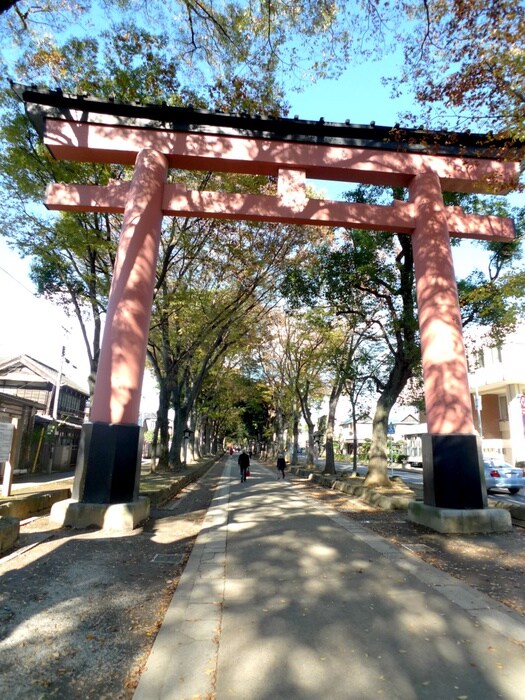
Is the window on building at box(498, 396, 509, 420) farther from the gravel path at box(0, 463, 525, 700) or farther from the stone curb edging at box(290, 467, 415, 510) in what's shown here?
the gravel path at box(0, 463, 525, 700)

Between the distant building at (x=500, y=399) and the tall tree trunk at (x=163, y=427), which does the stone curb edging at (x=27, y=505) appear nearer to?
the tall tree trunk at (x=163, y=427)

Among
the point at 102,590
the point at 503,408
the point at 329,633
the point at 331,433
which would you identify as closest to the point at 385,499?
the point at 329,633

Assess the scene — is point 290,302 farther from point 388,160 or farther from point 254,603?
point 254,603

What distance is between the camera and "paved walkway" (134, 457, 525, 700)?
2709 mm

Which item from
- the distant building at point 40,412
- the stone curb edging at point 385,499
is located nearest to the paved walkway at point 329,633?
the stone curb edging at point 385,499

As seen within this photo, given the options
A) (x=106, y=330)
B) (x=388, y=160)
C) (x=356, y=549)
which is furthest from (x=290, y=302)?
(x=356, y=549)

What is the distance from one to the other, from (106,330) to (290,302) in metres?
7.90

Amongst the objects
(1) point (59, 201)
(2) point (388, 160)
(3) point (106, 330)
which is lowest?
(3) point (106, 330)

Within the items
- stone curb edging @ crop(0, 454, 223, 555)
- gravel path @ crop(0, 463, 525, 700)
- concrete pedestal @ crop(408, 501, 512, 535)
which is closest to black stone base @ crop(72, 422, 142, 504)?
gravel path @ crop(0, 463, 525, 700)

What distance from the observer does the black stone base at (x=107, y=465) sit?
24.0 ft

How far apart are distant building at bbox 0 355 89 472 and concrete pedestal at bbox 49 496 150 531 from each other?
10.0m

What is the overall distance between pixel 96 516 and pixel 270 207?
6893mm

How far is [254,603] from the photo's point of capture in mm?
4020

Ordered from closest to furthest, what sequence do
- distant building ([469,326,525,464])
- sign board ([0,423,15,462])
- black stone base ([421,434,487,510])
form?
black stone base ([421,434,487,510]) < sign board ([0,423,15,462]) < distant building ([469,326,525,464])
